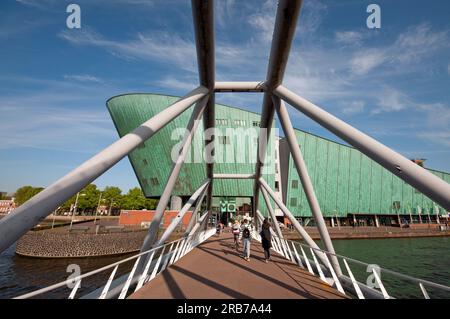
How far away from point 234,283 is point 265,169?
Result: 130ft

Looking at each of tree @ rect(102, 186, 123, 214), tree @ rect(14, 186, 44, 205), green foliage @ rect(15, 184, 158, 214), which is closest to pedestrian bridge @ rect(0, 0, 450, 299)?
green foliage @ rect(15, 184, 158, 214)

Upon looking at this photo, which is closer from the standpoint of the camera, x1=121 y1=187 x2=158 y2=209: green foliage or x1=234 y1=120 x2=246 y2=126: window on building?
x1=234 y1=120 x2=246 y2=126: window on building

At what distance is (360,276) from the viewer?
16719 mm

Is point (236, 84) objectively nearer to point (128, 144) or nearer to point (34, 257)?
point (128, 144)

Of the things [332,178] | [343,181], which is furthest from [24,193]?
[343,181]

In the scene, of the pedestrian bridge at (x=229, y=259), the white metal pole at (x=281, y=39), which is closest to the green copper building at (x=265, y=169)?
the white metal pole at (x=281, y=39)

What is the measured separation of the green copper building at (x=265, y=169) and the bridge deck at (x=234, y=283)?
3256cm

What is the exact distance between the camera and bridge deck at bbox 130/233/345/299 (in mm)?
5379

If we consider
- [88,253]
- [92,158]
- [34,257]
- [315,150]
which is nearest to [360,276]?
[92,158]

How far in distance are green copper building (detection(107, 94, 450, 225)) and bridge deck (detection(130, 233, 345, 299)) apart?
107ft

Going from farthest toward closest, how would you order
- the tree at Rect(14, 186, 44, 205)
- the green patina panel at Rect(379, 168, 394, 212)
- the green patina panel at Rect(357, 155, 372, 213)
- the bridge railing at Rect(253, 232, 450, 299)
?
the tree at Rect(14, 186, 44, 205), the green patina panel at Rect(379, 168, 394, 212), the green patina panel at Rect(357, 155, 372, 213), the bridge railing at Rect(253, 232, 450, 299)

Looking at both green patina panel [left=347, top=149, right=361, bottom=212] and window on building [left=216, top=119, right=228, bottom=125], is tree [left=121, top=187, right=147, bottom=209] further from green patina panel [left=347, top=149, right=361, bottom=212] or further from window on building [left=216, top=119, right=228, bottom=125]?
green patina panel [left=347, top=149, right=361, bottom=212]

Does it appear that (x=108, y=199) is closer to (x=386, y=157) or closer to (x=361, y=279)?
(x=361, y=279)
